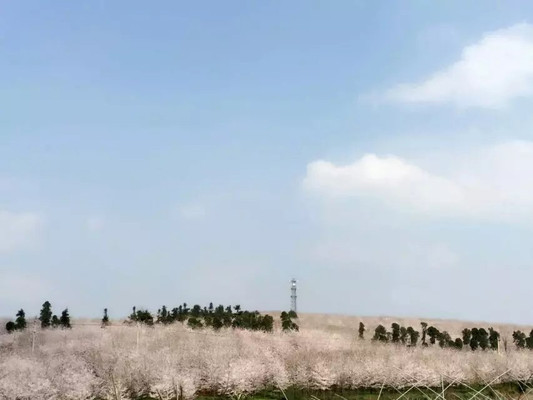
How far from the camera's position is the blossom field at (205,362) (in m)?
22.5

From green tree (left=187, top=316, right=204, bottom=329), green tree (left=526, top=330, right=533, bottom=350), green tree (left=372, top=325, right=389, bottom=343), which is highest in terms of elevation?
green tree (left=187, top=316, right=204, bottom=329)

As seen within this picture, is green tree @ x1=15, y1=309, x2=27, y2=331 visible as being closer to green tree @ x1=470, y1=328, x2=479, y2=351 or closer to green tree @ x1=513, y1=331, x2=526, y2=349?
green tree @ x1=470, y1=328, x2=479, y2=351

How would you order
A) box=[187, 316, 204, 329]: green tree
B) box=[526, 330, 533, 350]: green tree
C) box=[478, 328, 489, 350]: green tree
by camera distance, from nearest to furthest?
box=[187, 316, 204, 329]: green tree
box=[478, 328, 489, 350]: green tree
box=[526, 330, 533, 350]: green tree

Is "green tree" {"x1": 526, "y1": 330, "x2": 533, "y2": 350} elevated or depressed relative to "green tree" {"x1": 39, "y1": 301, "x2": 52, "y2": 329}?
depressed

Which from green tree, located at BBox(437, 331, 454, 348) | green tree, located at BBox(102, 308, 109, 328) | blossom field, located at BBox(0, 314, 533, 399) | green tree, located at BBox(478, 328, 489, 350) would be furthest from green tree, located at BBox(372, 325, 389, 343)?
green tree, located at BBox(102, 308, 109, 328)

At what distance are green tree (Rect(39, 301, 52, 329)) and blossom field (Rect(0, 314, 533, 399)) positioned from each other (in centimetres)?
160

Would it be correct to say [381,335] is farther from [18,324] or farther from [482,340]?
[18,324]

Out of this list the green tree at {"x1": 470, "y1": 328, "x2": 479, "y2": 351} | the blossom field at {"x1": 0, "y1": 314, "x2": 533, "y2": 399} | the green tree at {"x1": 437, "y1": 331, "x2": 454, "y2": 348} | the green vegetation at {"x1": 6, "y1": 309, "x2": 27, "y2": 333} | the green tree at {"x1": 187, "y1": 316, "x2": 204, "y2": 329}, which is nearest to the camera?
the blossom field at {"x1": 0, "y1": 314, "x2": 533, "y2": 399}

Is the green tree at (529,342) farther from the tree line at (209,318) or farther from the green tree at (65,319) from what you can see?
the green tree at (65,319)

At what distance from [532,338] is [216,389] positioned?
1002 inches

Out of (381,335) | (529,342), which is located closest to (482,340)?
(529,342)

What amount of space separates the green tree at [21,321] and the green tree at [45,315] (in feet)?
2.89

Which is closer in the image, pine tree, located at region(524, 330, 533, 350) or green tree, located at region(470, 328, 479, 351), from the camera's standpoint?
green tree, located at region(470, 328, 479, 351)

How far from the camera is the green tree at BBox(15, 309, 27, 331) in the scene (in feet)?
100
